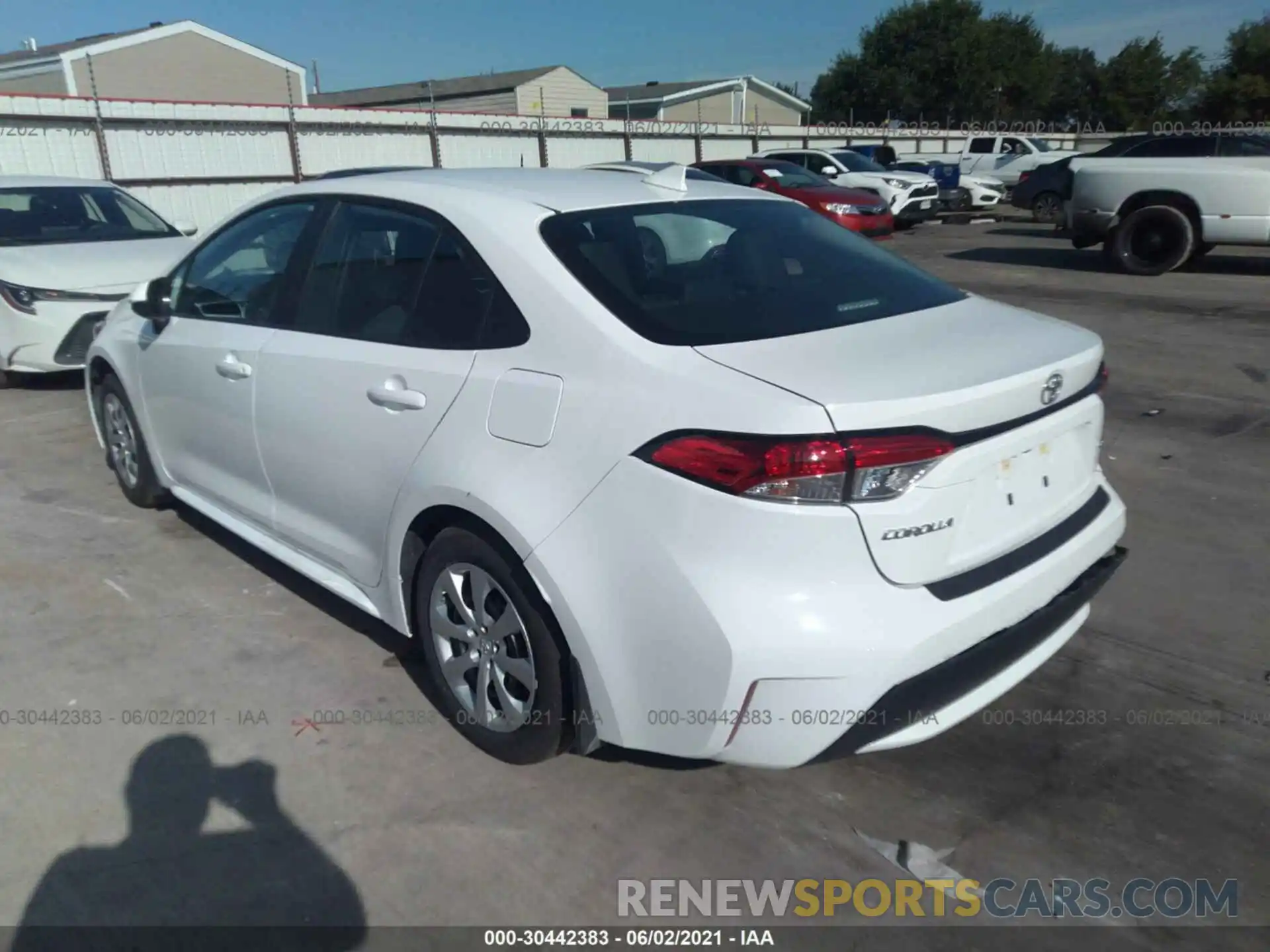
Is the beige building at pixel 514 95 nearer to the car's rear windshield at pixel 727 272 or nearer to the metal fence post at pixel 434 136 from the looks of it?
the metal fence post at pixel 434 136

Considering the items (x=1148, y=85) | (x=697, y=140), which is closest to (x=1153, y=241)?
(x=697, y=140)

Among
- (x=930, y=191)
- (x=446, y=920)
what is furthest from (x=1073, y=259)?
(x=446, y=920)

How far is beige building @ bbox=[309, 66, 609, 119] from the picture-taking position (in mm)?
42469

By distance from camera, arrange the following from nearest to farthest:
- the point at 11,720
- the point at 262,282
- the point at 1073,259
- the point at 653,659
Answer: the point at 653,659
the point at 11,720
the point at 262,282
the point at 1073,259

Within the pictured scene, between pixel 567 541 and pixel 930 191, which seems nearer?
pixel 567 541

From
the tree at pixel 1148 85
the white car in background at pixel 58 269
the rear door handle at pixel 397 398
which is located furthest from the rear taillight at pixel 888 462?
the tree at pixel 1148 85

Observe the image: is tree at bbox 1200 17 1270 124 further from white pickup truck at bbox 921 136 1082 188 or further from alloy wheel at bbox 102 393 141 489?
alloy wheel at bbox 102 393 141 489

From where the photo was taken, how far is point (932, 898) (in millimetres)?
2521

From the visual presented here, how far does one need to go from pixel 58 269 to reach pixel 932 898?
7.30 meters

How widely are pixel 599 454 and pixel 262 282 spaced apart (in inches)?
81.1

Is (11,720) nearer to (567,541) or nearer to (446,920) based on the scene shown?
(446,920)

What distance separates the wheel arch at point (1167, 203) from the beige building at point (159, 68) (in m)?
24.7

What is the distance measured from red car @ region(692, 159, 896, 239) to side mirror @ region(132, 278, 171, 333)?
1197 centimetres

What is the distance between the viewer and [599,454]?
2.48 meters
